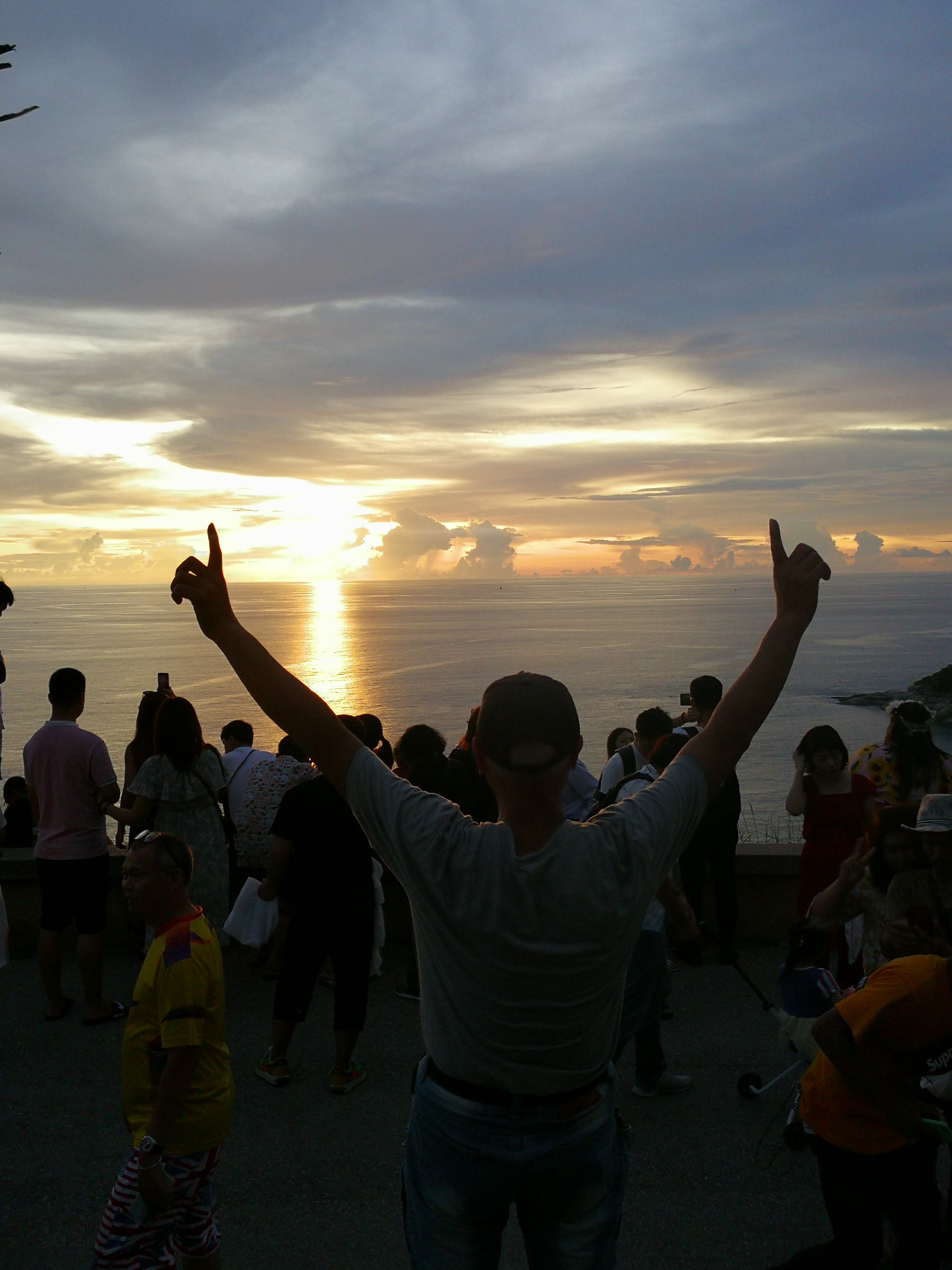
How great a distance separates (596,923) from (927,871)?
2.25 m

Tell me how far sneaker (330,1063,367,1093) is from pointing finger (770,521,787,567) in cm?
392

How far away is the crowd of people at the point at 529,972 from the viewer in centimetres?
193

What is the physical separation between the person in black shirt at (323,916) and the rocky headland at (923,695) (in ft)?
252

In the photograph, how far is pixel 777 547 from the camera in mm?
2445

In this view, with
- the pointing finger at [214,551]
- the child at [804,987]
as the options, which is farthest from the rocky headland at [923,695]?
the pointing finger at [214,551]

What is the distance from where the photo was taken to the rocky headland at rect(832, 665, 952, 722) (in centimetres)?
7662

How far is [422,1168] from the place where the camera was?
2043mm

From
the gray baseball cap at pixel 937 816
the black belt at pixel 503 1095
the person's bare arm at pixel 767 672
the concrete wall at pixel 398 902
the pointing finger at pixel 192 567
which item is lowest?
the concrete wall at pixel 398 902

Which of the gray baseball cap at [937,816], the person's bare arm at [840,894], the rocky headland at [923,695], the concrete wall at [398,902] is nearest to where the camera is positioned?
the gray baseball cap at [937,816]

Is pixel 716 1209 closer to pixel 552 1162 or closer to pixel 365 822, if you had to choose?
pixel 552 1162

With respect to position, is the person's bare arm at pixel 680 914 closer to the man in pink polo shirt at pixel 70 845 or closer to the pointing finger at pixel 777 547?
the pointing finger at pixel 777 547

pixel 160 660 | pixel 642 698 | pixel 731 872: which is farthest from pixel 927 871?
pixel 160 660

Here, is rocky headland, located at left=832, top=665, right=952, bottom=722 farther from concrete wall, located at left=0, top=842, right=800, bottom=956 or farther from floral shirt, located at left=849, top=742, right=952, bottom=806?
floral shirt, located at left=849, top=742, right=952, bottom=806

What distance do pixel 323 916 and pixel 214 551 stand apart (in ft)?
11.3
